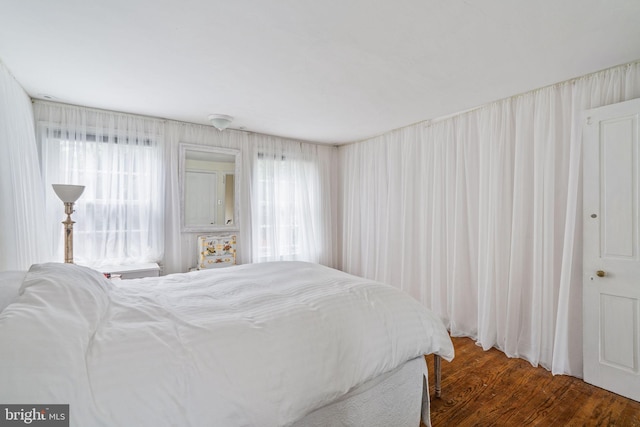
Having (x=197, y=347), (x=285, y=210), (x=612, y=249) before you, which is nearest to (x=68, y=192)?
(x=197, y=347)

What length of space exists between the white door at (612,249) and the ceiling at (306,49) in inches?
22.6

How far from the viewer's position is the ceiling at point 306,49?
5.38ft

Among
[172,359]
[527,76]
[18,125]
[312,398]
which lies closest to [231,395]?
[172,359]

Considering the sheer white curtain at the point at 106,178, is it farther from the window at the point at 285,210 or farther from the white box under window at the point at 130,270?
the window at the point at 285,210

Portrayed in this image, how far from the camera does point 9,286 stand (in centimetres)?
134

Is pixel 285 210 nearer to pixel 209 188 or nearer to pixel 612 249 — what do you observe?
pixel 209 188

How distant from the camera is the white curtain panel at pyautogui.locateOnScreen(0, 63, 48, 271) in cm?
206

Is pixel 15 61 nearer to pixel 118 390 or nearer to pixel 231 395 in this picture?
pixel 118 390

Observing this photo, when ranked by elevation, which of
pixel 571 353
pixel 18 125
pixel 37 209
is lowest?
pixel 571 353

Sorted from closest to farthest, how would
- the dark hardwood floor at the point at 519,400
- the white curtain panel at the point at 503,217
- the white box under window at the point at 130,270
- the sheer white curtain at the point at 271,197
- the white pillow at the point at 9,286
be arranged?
the white pillow at the point at 9,286 → the dark hardwood floor at the point at 519,400 → the white curtain panel at the point at 503,217 → the white box under window at the point at 130,270 → the sheer white curtain at the point at 271,197

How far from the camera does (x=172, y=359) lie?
3.61 feet

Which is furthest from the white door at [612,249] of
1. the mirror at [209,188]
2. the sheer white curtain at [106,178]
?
the sheer white curtain at [106,178]

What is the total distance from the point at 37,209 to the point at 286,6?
289cm

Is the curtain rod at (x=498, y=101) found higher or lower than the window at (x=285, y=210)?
higher
